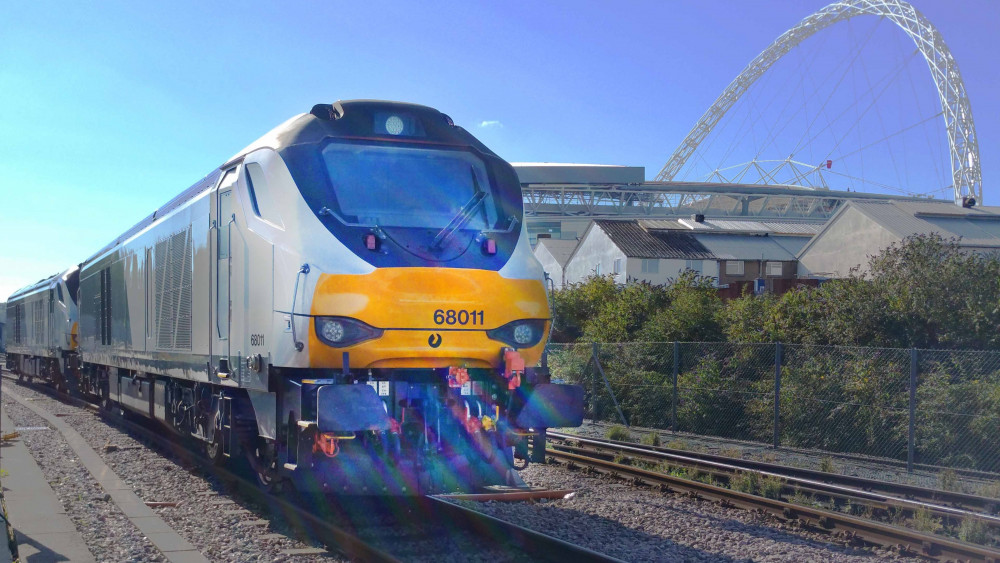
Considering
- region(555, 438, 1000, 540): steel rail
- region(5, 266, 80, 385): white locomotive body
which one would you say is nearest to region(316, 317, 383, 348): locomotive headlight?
region(555, 438, 1000, 540): steel rail

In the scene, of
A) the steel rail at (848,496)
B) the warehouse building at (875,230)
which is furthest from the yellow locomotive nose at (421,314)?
the warehouse building at (875,230)

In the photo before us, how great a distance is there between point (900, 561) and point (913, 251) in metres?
13.0

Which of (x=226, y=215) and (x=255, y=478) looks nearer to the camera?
(x=226, y=215)

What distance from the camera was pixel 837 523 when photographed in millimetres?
8148

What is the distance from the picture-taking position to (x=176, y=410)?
35.7ft

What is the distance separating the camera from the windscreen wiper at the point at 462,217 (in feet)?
22.8

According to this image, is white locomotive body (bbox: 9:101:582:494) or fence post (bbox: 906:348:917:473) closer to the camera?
white locomotive body (bbox: 9:101:582:494)

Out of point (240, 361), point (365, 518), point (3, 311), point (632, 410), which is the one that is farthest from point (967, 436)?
point (3, 311)

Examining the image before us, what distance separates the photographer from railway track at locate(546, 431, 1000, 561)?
740 cm

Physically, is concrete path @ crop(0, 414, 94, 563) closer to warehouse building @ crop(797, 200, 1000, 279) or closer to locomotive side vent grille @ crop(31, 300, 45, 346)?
locomotive side vent grille @ crop(31, 300, 45, 346)

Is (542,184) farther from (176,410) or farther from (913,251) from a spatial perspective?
(176,410)

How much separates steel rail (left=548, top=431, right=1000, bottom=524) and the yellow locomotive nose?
4.85 metres

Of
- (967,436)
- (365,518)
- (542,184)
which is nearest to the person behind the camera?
(365,518)

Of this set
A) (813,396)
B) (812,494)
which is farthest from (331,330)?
(813,396)
